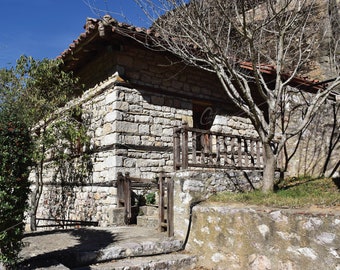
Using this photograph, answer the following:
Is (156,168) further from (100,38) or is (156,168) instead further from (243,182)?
(100,38)

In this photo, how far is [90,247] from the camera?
4.28 meters

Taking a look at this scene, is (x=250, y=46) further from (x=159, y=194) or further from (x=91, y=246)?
(x=91, y=246)

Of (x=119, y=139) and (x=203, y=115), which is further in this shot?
(x=203, y=115)

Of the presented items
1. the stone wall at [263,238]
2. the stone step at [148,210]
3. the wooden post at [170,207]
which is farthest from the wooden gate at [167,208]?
the stone step at [148,210]

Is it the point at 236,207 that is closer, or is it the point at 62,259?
the point at 62,259

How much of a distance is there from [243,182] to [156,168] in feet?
6.98

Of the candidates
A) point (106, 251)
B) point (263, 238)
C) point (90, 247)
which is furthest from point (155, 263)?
point (263, 238)

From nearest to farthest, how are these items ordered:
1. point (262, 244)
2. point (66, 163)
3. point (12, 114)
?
point (12, 114), point (262, 244), point (66, 163)

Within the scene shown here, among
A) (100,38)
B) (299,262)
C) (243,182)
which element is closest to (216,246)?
(299,262)

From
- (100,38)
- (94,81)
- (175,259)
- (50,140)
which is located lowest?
(175,259)

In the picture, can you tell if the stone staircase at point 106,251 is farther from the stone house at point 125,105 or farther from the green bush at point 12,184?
the stone house at point 125,105

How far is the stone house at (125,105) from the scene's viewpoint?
656 cm

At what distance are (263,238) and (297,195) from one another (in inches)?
50.5

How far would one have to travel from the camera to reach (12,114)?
333 centimetres
